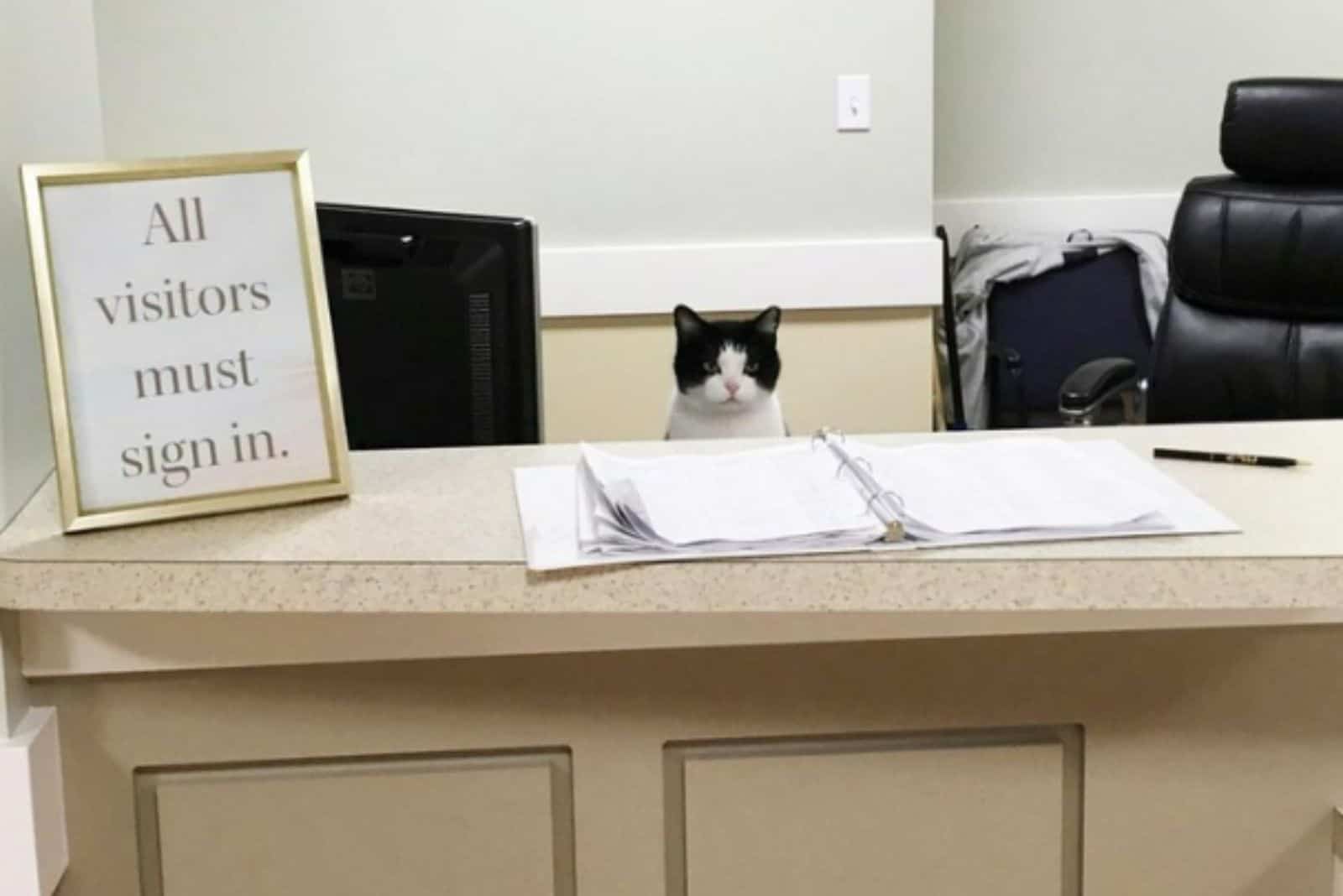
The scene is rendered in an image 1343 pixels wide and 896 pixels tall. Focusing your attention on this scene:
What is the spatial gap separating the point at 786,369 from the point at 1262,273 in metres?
1.12

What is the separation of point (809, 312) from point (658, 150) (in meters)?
0.47

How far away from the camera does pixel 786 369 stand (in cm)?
334

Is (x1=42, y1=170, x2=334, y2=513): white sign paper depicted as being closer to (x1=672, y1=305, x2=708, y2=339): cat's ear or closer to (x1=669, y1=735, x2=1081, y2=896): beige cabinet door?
(x1=669, y1=735, x2=1081, y2=896): beige cabinet door

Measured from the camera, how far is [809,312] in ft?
10.9

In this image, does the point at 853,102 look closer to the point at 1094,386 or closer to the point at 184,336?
the point at 1094,386

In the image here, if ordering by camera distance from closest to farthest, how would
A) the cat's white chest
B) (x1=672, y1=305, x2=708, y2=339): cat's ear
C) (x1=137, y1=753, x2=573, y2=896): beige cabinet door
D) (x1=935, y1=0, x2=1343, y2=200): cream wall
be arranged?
(x1=137, y1=753, x2=573, y2=896): beige cabinet door → the cat's white chest → (x1=672, y1=305, x2=708, y2=339): cat's ear → (x1=935, y1=0, x2=1343, y2=200): cream wall

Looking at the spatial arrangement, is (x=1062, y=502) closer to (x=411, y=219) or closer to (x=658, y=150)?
(x=411, y=219)

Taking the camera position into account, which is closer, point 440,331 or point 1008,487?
point 1008,487

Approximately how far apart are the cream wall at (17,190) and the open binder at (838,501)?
1.08ft

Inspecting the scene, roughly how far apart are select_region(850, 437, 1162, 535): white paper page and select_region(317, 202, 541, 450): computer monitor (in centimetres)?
41

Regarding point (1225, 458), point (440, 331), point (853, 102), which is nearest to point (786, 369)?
point (853, 102)

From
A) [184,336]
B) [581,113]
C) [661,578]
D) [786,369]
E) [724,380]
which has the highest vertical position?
[581,113]

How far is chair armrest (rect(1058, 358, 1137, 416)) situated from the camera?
2648 mm

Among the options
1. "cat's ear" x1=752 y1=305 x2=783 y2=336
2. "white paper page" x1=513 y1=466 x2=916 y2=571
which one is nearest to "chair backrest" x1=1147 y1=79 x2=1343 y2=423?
"cat's ear" x1=752 y1=305 x2=783 y2=336
